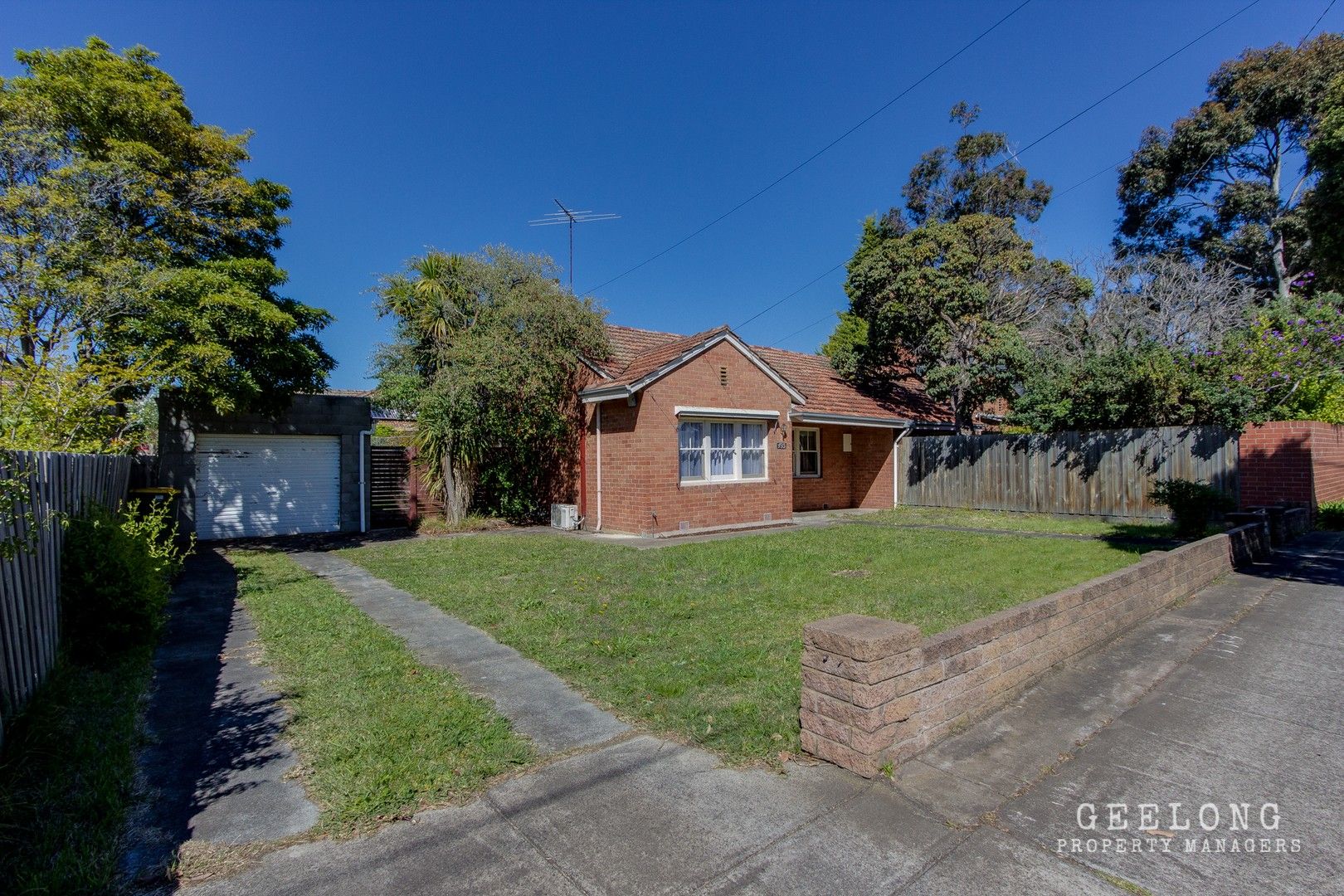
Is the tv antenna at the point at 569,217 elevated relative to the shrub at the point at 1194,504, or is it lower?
elevated

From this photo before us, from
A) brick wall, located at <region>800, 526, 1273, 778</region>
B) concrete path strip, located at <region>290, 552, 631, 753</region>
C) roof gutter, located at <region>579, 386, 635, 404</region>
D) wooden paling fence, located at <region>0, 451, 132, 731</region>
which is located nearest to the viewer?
brick wall, located at <region>800, 526, 1273, 778</region>

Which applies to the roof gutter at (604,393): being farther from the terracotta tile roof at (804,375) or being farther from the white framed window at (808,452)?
the white framed window at (808,452)

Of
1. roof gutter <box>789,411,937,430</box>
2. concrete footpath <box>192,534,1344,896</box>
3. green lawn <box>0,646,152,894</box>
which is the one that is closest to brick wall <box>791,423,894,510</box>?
roof gutter <box>789,411,937,430</box>

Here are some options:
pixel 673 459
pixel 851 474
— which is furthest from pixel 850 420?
pixel 673 459

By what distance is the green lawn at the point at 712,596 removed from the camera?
4328mm

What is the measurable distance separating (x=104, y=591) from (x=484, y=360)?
27.6 feet

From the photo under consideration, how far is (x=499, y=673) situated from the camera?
4965 millimetres

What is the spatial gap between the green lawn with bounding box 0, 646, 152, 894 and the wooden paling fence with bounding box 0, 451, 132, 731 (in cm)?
20

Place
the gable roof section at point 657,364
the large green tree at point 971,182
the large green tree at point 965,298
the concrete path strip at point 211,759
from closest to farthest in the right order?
the concrete path strip at point 211,759 < the gable roof section at point 657,364 < the large green tree at point 965,298 < the large green tree at point 971,182

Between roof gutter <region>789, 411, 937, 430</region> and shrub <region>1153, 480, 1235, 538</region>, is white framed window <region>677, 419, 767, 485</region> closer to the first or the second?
roof gutter <region>789, 411, 937, 430</region>

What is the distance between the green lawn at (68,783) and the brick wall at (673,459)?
8.79 metres

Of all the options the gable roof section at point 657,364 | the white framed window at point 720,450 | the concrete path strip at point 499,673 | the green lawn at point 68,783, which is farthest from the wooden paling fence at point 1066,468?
the green lawn at point 68,783

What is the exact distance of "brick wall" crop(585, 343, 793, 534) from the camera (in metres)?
12.6

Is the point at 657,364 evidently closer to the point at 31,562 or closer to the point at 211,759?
the point at 31,562
